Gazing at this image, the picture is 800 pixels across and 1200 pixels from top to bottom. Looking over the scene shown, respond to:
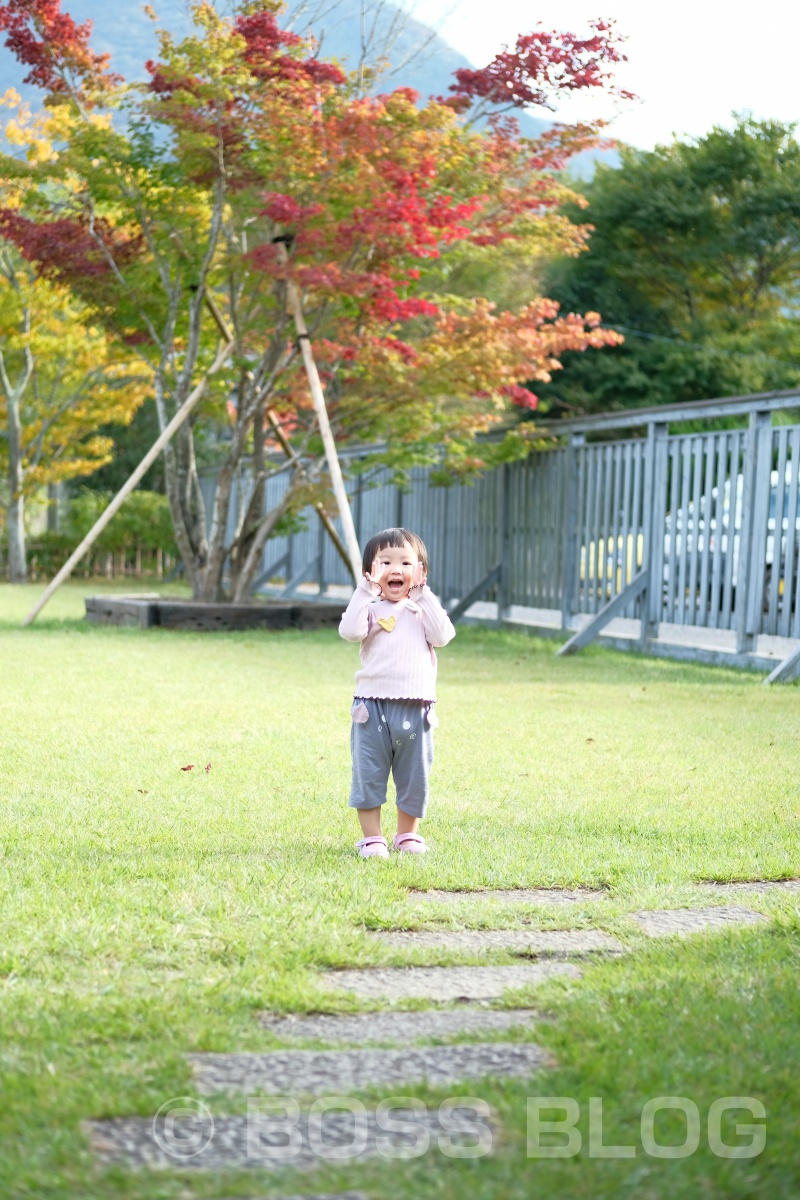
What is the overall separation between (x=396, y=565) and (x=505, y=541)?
10.1m

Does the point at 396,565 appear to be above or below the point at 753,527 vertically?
below

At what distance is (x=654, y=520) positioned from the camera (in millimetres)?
11750

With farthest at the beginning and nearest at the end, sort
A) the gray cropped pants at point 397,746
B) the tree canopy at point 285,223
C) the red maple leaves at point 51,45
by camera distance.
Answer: the red maple leaves at point 51,45 < the tree canopy at point 285,223 < the gray cropped pants at point 397,746

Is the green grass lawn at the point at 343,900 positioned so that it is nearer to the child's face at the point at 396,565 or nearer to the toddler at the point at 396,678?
the toddler at the point at 396,678

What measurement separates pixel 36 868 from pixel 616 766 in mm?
2798

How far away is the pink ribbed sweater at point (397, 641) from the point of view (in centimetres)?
430

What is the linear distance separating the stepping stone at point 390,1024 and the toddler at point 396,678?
5.00 feet

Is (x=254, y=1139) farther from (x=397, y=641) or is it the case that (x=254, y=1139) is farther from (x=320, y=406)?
(x=320, y=406)

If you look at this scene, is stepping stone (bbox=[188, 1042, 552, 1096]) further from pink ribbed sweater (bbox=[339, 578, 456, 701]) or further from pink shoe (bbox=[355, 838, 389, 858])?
pink ribbed sweater (bbox=[339, 578, 456, 701])

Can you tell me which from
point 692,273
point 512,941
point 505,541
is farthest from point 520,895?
point 692,273

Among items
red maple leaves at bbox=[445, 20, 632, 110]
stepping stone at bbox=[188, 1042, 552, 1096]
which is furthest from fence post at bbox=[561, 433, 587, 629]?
stepping stone at bbox=[188, 1042, 552, 1096]

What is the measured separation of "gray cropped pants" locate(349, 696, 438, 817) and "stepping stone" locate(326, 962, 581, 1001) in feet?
4.09

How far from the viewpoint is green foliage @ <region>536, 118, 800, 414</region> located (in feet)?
97.3

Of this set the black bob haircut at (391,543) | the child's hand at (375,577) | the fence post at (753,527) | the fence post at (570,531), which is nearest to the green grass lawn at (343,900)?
the child's hand at (375,577)
